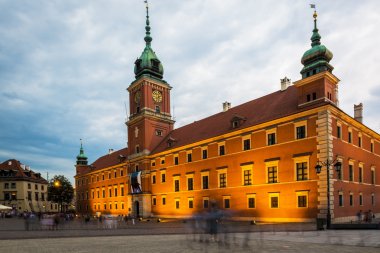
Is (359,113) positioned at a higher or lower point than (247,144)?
higher

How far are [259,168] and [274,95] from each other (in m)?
9.62

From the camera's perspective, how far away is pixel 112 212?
193 ft

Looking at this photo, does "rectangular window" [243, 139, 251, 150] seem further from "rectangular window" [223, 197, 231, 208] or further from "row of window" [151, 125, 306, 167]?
"rectangular window" [223, 197, 231, 208]

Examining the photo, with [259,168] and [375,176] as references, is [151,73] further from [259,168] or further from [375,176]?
[375,176]

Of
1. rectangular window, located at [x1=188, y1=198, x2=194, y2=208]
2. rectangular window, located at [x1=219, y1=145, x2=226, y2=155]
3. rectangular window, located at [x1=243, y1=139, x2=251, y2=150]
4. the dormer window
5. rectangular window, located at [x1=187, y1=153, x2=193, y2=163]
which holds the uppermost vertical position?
the dormer window

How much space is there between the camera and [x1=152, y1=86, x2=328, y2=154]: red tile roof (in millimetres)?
31906

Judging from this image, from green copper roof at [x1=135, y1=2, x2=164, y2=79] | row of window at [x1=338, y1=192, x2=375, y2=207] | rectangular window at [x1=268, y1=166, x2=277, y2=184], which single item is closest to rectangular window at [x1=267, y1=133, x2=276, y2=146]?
rectangular window at [x1=268, y1=166, x2=277, y2=184]

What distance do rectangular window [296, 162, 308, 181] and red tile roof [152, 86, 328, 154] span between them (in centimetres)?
473

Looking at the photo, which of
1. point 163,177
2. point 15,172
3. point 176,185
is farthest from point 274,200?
point 15,172

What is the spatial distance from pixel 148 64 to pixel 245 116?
71.9 feet

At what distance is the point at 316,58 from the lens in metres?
29.0

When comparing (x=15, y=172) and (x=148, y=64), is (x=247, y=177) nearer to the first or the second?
(x=148, y=64)

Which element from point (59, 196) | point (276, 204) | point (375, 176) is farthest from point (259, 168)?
point (59, 196)

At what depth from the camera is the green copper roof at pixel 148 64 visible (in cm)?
5222
